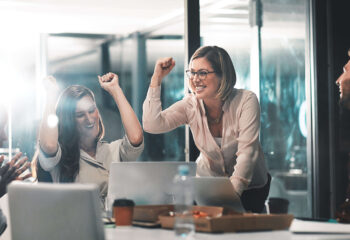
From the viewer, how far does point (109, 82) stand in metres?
4.68

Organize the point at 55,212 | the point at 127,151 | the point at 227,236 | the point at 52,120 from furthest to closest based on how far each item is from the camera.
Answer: the point at 127,151 < the point at 52,120 < the point at 227,236 < the point at 55,212

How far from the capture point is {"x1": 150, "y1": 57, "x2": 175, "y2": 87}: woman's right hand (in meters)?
4.77

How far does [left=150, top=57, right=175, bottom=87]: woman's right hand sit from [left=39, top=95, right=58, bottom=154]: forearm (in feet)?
2.99

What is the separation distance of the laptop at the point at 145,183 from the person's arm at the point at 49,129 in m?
1.61

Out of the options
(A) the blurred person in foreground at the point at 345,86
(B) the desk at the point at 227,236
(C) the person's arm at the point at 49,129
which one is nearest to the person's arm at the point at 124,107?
(C) the person's arm at the point at 49,129

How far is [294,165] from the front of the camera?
5305 mm

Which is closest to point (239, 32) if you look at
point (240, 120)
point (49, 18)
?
point (240, 120)

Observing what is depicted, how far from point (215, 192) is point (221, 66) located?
221cm

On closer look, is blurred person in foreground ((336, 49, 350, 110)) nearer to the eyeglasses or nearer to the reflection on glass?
the reflection on glass

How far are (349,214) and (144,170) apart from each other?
1188 millimetres

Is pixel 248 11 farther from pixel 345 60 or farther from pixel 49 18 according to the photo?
pixel 49 18

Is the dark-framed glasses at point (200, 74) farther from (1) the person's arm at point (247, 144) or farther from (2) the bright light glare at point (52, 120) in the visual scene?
(2) the bright light glare at point (52, 120)

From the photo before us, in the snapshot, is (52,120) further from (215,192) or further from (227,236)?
(227,236)

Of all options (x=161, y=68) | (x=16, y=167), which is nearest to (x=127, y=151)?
(x=161, y=68)
